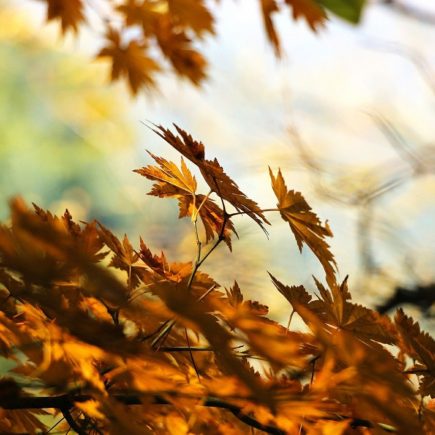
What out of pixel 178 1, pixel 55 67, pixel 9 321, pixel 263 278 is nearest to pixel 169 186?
pixel 9 321

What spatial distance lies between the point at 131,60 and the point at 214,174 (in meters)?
1.12

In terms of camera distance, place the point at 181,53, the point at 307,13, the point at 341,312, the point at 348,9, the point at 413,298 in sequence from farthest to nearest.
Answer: the point at 181,53, the point at 413,298, the point at 307,13, the point at 341,312, the point at 348,9

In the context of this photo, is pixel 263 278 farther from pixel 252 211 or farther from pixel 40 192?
pixel 40 192

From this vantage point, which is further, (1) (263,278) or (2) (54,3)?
(1) (263,278)

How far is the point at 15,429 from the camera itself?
45 cm

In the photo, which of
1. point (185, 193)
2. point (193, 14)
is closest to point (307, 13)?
point (193, 14)

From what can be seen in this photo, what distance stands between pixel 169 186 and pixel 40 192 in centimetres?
337

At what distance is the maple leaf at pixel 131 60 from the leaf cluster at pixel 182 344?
101cm

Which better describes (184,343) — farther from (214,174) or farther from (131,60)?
(131,60)

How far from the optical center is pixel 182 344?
0.55 metres

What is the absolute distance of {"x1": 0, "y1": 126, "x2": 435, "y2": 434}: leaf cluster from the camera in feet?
1.10

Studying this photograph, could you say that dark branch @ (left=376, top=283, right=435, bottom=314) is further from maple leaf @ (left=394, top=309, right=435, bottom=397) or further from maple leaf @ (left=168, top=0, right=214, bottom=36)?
maple leaf @ (left=394, top=309, right=435, bottom=397)

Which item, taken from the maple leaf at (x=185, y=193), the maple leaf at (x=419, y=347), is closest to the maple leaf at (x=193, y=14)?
the maple leaf at (x=185, y=193)

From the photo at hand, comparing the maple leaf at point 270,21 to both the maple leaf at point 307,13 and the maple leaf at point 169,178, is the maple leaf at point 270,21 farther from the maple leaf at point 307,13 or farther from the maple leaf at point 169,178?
the maple leaf at point 169,178
